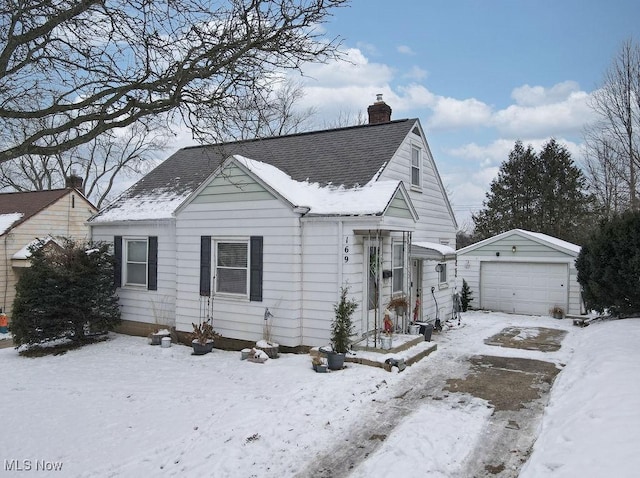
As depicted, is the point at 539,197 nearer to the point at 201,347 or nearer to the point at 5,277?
the point at 201,347

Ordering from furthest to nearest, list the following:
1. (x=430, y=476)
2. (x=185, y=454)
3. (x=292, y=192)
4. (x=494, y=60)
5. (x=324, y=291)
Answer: (x=494, y=60) → (x=292, y=192) → (x=324, y=291) → (x=185, y=454) → (x=430, y=476)

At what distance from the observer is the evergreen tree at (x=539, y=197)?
30.6 meters

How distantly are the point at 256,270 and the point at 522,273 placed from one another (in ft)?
38.9

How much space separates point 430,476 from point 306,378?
345cm

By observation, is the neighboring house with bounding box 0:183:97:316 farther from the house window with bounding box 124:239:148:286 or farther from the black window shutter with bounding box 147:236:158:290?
the black window shutter with bounding box 147:236:158:290

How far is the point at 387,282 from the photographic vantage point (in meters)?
11.0

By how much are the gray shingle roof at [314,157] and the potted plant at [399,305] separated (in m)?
2.80

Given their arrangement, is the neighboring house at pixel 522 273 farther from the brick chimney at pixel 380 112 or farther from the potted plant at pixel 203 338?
the potted plant at pixel 203 338

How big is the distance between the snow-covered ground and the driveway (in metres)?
0.13

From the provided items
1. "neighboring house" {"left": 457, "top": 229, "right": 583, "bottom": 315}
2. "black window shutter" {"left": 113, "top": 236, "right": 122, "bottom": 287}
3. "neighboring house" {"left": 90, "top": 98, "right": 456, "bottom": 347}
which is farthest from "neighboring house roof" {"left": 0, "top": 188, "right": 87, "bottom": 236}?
"neighboring house" {"left": 457, "top": 229, "right": 583, "bottom": 315}

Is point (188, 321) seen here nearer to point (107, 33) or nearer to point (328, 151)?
point (328, 151)

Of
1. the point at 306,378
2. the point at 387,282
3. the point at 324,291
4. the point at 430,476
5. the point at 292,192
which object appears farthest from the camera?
the point at 387,282

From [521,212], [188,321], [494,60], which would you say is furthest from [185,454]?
[521,212]

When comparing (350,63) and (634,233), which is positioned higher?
(350,63)
